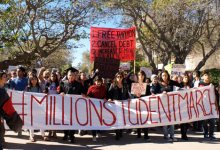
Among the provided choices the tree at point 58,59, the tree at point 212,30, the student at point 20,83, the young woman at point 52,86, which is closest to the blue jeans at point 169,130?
the young woman at point 52,86

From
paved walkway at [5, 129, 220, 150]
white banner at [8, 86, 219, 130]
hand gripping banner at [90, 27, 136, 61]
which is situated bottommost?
paved walkway at [5, 129, 220, 150]

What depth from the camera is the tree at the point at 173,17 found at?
24.5 metres

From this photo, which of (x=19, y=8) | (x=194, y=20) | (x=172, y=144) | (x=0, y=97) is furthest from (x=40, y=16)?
(x=0, y=97)

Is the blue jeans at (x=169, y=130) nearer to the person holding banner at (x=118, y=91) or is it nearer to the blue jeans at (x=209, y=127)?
the blue jeans at (x=209, y=127)

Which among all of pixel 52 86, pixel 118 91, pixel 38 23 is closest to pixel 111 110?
pixel 118 91

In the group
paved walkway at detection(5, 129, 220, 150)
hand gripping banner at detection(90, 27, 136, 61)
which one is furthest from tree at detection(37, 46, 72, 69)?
paved walkway at detection(5, 129, 220, 150)

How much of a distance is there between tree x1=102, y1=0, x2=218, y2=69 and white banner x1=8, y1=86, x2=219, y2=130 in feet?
47.9

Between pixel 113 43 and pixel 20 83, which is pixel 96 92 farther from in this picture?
pixel 113 43

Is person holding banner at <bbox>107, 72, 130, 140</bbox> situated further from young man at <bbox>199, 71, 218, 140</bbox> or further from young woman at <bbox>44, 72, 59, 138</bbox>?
young man at <bbox>199, 71, 218, 140</bbox>

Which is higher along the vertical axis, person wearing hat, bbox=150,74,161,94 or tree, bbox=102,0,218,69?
tree, bbox=102,0,218,69

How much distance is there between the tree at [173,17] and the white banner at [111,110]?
47.9 ft

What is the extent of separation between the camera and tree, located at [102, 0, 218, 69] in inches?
964

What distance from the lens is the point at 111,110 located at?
30.3 ft

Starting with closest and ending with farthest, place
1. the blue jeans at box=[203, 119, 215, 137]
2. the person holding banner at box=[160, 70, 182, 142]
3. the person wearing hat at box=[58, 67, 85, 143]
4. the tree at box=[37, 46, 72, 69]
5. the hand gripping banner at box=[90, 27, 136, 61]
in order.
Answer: the person wearing hat at box=[58, 67, 85, 143] < the person holding banner at box=[160, 70, 182, 142] < the blue jeans at box=[203, 119, 215, 137] < the hand gripping banner at box=[90, 27, 136, 61] < the tree at box=[37, 46, 72, 69]
